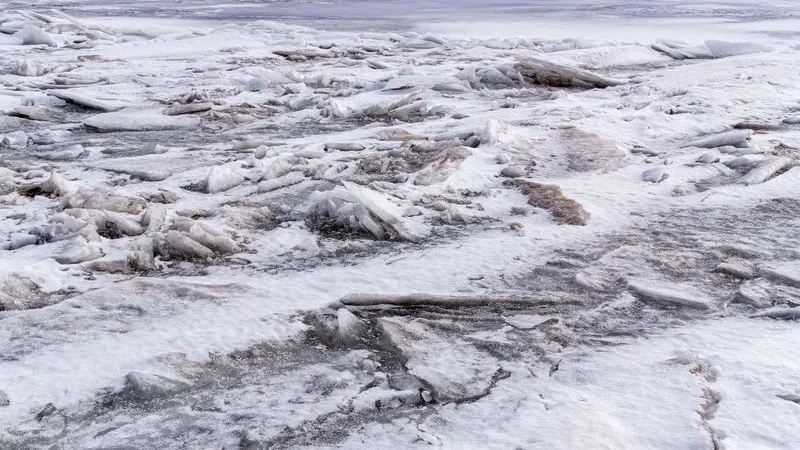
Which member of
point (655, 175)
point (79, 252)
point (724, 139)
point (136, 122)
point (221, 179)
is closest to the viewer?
point (79, 252)

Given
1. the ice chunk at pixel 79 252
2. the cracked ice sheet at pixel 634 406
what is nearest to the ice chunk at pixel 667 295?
the cracked ice sheet at pixel 634 406

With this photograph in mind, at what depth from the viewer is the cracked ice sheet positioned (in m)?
1.98

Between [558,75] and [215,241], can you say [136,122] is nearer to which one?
[215,241]

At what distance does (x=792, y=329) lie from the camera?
264cm

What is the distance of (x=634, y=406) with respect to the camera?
2143 millimetres

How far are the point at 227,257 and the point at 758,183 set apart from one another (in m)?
3.04

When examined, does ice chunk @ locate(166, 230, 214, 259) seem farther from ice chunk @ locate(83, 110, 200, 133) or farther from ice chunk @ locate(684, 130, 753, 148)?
ice chunk @ locate(684, 130, 753, 148)

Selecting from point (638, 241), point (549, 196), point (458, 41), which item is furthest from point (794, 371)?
point (458, 41)

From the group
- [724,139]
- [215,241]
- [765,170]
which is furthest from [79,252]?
[724,139]

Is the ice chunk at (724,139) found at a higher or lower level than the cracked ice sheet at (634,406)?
higher

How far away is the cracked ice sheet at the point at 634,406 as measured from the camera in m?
1.98

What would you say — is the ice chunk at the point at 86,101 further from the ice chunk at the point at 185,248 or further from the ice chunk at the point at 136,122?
the ice chunk at the point at 185,248

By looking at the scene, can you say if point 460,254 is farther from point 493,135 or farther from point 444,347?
point 493,135

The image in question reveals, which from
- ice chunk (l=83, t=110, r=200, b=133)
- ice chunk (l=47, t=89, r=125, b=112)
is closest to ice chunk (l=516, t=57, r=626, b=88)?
ice chunk (l=83, t=110, r=200, b=133)
